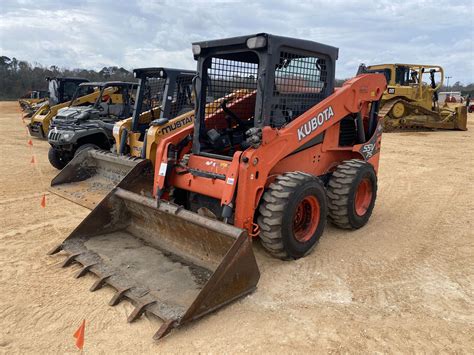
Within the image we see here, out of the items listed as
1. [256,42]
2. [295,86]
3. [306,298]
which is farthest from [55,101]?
[306,298]

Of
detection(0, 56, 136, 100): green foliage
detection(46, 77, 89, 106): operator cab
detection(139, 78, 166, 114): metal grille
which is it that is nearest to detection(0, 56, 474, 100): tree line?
detection(0, 56, 136, 100): green foliage

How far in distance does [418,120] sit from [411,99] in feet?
3.59

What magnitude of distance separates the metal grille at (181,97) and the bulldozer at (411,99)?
10.7 m

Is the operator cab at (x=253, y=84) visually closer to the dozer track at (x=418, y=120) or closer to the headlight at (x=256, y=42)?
the headlight at (x=256, y=42)

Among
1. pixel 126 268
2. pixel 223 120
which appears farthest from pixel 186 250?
pixel 223 120

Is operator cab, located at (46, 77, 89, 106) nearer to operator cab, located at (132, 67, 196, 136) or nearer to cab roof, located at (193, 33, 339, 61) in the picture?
operator cab, located at (132, 67, 196, 136)

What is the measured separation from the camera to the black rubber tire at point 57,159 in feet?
28.2

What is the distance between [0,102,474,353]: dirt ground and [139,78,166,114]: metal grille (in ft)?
8.70

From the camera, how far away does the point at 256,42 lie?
3832mm

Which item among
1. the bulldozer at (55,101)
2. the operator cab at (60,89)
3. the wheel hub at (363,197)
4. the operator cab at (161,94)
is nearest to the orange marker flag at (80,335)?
the wheel hub at (363,197)

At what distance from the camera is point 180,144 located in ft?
15.8

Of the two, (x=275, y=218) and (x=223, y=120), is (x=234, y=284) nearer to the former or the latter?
(x=275, y=218)

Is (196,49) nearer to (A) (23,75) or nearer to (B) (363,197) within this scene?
(B) (363,197)

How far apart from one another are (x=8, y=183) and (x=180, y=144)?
4.29m
